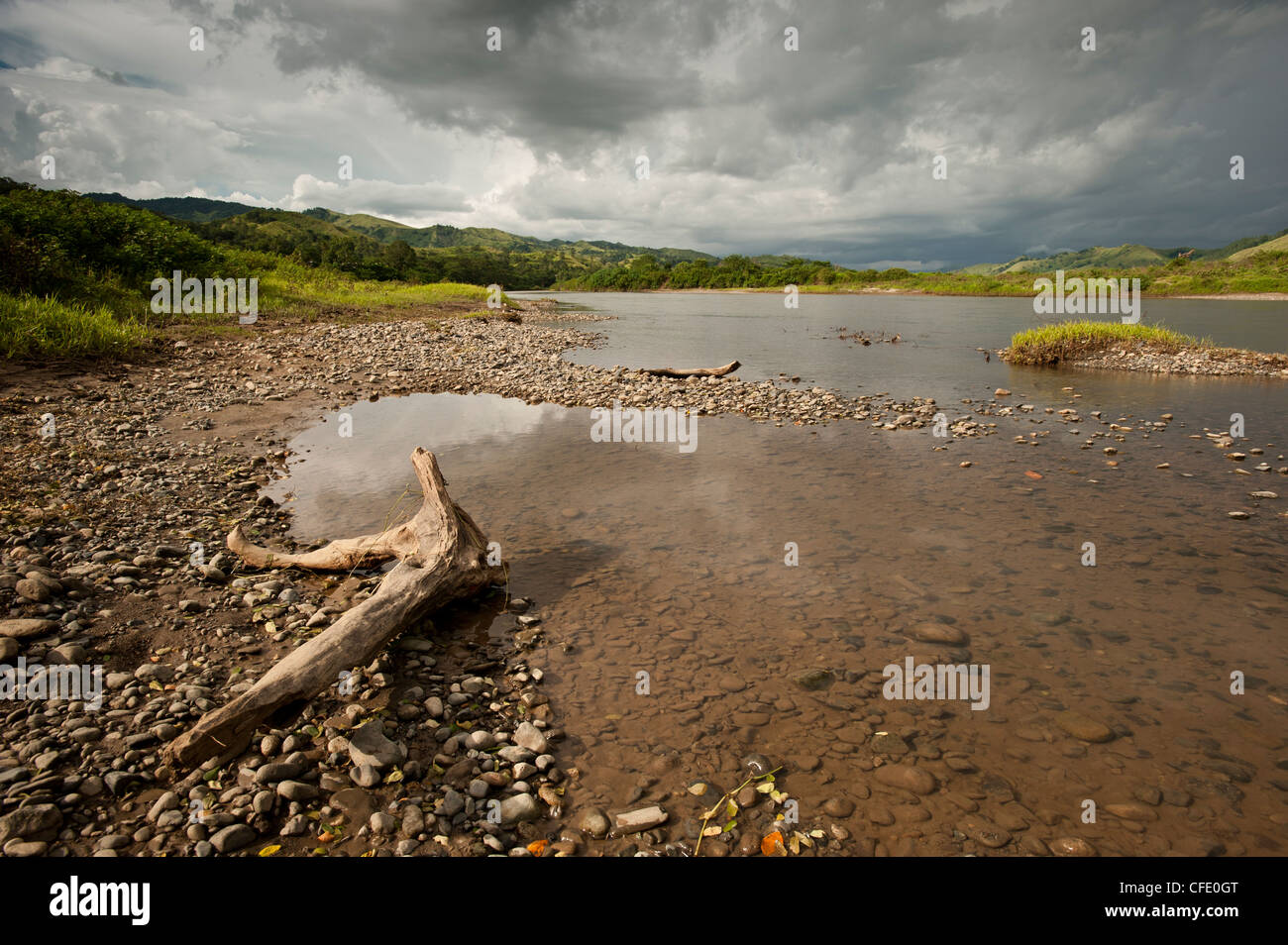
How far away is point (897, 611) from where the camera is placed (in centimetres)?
750

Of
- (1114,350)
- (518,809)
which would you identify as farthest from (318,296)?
(1114,350)

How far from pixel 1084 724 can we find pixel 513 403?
1680 cm

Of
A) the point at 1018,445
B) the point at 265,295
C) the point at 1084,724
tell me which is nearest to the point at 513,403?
the point at 1018,445

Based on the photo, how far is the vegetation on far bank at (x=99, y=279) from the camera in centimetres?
1847

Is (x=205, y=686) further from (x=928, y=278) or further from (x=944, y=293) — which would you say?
(x=928, y=278)

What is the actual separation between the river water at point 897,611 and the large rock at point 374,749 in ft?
4.50

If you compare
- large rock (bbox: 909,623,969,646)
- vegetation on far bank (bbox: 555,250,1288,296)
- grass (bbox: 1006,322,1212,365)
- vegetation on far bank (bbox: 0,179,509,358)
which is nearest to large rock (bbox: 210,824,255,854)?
large rock (bbox: 909,623,969,646)

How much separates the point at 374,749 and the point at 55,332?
71.7ft

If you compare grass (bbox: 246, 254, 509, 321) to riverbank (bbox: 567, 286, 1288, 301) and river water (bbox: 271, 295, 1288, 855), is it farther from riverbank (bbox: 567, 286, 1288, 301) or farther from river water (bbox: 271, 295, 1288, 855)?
riverbank (bbox: 567, 286, 1288, 301)

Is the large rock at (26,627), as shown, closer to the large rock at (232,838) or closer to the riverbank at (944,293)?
the large rock at (232,838)

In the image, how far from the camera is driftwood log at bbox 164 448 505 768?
15.4 ft

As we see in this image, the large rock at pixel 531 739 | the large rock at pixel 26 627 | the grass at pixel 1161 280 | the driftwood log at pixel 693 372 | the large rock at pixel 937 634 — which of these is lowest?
the large rock at pixel 531 739

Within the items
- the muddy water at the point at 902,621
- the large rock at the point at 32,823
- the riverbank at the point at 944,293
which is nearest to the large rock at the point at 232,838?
the large rock at the point at 32,823
